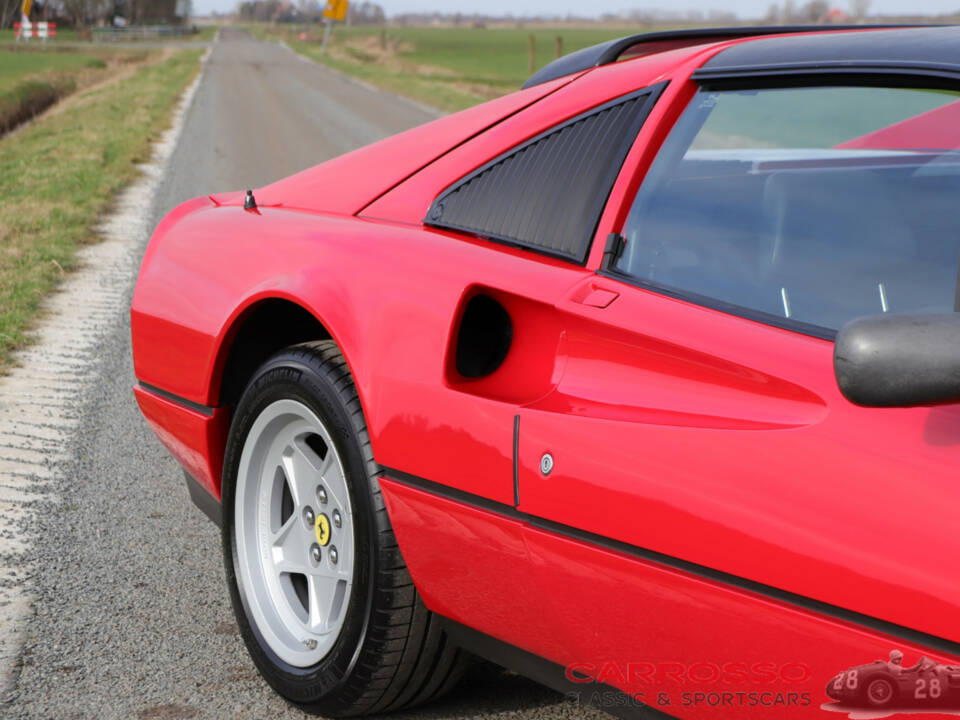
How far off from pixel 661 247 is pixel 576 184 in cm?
21

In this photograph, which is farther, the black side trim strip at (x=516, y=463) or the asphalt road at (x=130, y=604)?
the asphalt road at (x=130, y=604)

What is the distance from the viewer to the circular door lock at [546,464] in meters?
1.83

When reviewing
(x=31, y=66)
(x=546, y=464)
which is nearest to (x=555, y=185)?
(x=546, y=464)

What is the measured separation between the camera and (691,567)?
163 centimetres

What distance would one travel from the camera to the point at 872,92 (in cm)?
189

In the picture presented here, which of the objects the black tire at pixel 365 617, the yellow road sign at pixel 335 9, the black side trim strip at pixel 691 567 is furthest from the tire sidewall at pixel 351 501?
the yellow road sign at pixel 335 9

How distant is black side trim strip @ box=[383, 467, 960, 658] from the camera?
1.40 meters

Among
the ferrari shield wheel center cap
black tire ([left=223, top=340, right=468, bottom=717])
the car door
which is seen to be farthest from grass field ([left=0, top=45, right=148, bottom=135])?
the car door

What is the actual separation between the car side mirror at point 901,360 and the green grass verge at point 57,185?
15.3 feet

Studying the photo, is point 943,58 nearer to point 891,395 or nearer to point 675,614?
point 891,395

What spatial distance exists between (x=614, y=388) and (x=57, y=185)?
10176mm

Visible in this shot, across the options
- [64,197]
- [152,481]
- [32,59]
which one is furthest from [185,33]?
[152,481]

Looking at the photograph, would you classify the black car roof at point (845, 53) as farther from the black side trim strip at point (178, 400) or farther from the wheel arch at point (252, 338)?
the black side trim strip at point (178, 400)

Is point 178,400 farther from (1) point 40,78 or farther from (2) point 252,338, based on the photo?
(1) point 40,78
